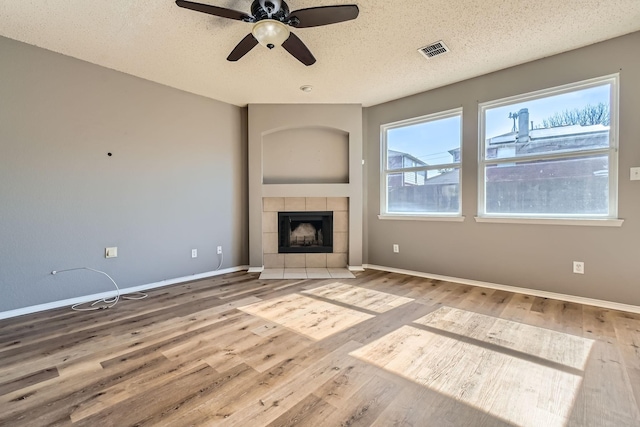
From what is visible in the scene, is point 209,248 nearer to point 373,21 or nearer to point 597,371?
point 373,21

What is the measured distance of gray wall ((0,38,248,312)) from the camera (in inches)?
103

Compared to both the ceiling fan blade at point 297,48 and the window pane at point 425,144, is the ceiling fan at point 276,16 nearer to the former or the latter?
the ceiling fan blade at point 297,48

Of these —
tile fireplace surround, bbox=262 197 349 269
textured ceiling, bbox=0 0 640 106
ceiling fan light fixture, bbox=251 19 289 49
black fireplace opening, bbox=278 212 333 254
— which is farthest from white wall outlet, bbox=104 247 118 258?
ceiling fan light fixture, bbox=251 19 289 49

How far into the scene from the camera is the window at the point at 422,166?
12.4ft

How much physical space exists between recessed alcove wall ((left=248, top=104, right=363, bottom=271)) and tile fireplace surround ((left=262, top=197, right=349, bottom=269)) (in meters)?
0.04

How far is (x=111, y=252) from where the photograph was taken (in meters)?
3.15

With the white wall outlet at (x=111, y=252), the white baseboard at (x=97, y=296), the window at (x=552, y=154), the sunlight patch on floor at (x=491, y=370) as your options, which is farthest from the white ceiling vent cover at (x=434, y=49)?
the white wall outlet at (x=111, y=252)

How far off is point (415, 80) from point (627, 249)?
2739 millimetres

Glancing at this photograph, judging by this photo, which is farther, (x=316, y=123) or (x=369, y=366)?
(x=316, y=123)

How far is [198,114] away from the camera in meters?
3.92

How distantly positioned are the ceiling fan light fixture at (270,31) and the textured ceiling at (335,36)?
304 millimetres

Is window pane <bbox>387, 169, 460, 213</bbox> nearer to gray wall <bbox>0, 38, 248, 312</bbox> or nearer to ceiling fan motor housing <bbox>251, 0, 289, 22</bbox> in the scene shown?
gray wall <bbox>0, 38, 248, 312</bbox>

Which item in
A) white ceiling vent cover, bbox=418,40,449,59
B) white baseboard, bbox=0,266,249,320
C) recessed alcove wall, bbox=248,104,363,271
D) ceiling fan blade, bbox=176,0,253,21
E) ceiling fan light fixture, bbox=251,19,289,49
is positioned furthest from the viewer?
recessed alcove wall, bbox=248,104,363,271

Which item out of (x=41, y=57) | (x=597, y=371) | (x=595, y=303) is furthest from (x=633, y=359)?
(x=41, y=57)
